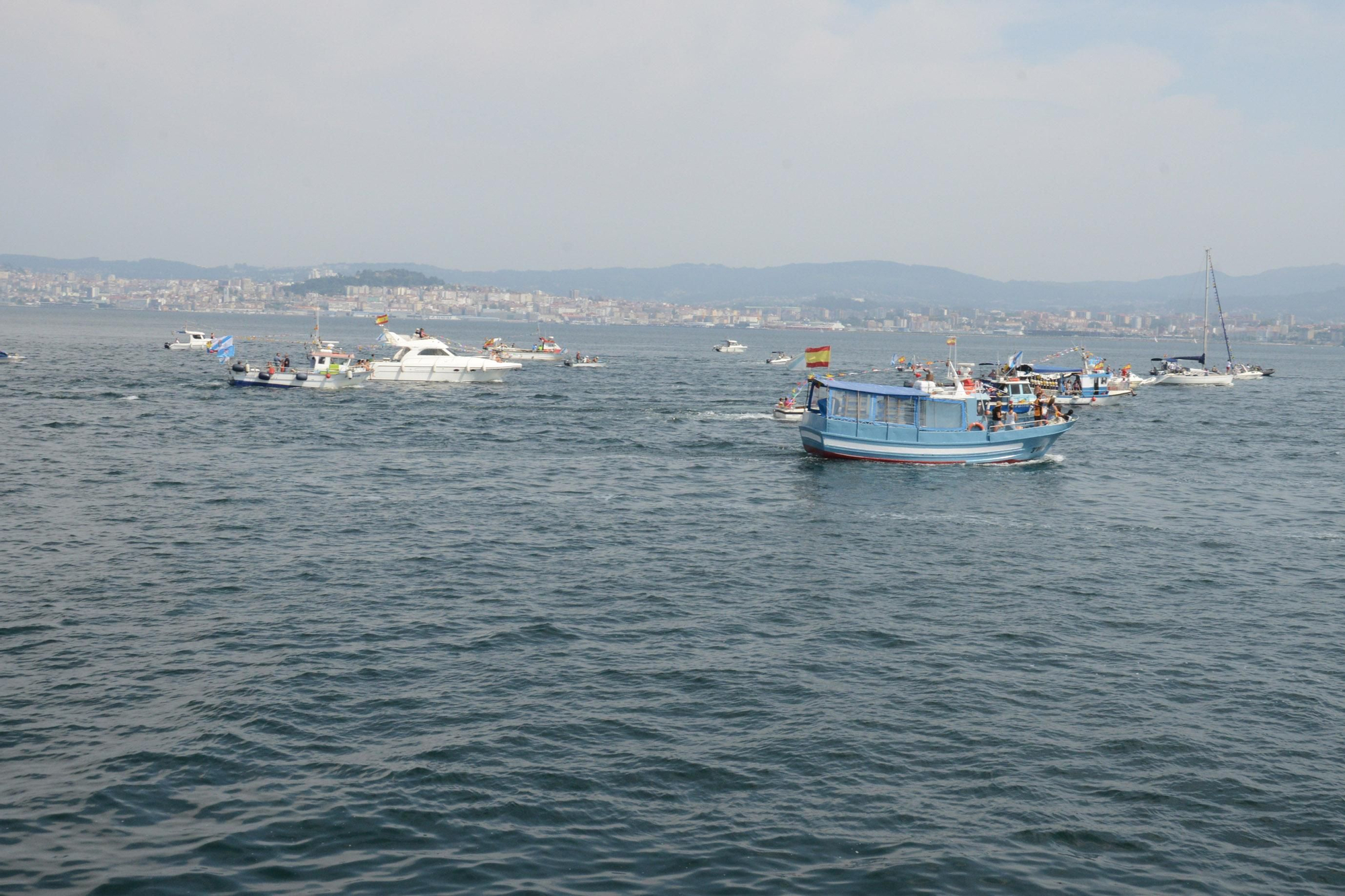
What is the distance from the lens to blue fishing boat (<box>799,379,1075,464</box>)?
55625mm

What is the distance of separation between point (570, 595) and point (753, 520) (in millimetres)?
13036

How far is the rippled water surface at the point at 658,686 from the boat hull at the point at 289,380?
39975 millimetres

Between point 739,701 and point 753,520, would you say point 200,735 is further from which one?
point 753,520

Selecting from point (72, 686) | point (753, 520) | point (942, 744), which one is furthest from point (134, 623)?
point (753, 520)

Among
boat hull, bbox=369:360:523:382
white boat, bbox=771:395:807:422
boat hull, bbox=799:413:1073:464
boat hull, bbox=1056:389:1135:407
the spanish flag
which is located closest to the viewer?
boat hull, bbox=799:413:1073:464

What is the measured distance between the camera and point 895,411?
56.1 metres

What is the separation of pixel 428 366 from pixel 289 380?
584 inches

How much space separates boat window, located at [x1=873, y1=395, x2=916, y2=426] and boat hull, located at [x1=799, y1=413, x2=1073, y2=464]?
0.72m

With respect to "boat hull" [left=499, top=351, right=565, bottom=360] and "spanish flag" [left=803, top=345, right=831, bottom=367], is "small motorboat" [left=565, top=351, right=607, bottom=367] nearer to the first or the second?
"boat hull" [left=499, top=351, right=565, bottom=360]

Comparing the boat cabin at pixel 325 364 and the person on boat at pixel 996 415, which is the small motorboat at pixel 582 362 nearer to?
the boat cabin at pixel 325 364

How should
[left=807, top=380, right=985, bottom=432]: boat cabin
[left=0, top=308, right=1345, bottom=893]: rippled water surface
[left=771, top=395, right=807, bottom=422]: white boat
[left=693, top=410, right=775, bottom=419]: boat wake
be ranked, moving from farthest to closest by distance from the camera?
1. [left=693, top=410, right=775, bottom=419]: boat wake
2. [left=771, top=395, right=807, bottom=422]: white boat
3. [left=807, top=380, right=985, bottom=432]: boat cabin
4. [left=0, top=308, right=1345, bottom=893]: rippled water surface

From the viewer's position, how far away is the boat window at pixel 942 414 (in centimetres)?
5616

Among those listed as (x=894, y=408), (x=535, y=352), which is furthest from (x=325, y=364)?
(x=535, y=352)

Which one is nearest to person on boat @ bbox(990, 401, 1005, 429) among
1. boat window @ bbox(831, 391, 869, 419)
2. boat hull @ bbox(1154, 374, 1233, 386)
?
boat window @ bbox(831, 391, 869, 419)
